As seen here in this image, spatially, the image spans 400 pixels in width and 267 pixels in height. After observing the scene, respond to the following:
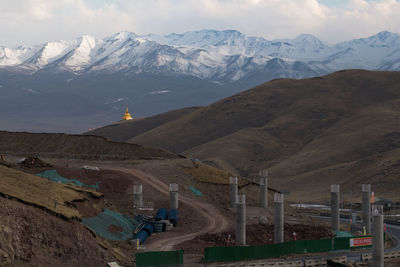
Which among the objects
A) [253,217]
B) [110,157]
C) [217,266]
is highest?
[110,157]

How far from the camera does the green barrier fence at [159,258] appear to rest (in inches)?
1937

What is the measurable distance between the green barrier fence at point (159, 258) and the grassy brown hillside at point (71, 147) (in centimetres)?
5326

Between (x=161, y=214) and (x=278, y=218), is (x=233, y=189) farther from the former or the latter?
(x=278, y=218)

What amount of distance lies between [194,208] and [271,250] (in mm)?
16940

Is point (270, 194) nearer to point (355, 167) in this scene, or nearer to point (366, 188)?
point (366, 188)

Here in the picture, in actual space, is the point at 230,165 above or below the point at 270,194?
above

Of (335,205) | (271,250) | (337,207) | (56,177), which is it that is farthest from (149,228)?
(337,207)

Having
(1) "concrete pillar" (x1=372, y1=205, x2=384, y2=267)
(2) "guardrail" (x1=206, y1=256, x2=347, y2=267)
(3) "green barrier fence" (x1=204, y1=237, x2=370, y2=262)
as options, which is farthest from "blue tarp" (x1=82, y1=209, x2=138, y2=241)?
(1) "concrete pillar" (x1=372, y1=205, x2=384, y2=267)

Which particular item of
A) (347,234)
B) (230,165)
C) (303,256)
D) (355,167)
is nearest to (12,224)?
(303,256)

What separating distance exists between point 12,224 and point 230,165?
5727 inches

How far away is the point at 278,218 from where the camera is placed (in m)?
64.8

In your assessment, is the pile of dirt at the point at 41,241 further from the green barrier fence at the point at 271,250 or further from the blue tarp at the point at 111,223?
the green barrier fence at the point at 271,250

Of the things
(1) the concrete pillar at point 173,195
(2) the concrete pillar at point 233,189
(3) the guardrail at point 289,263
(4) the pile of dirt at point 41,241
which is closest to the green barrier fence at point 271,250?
(3) the guardrail at point 289,263

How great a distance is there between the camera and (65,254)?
1788 inches
